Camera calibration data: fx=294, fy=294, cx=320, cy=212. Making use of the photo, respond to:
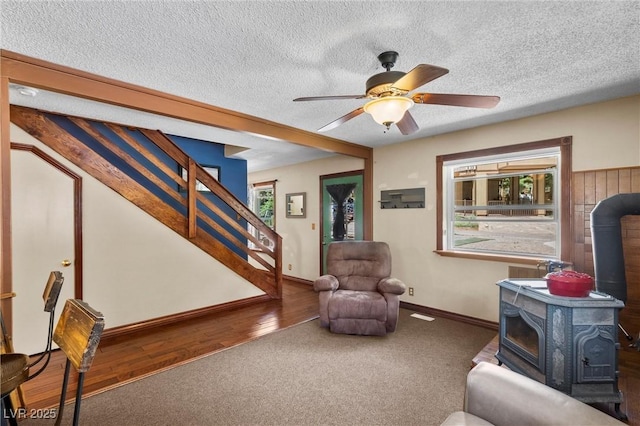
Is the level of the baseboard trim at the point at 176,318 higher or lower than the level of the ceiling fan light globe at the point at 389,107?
lower

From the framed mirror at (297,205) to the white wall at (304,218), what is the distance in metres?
0.08

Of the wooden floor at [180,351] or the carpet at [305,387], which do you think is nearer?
the carpet at [305,387]

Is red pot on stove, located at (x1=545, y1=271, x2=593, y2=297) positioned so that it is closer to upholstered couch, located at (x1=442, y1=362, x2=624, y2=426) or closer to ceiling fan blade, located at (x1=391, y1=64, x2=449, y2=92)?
upholstered couch, located at (x1=442, y1=362, x2=624, y2=426)

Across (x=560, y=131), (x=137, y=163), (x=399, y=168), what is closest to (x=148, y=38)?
(x=137, y=163)

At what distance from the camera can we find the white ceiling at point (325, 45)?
156 centimetres

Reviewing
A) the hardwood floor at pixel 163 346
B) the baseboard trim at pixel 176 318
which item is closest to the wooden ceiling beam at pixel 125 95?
the hardwood floor at pixel 163 346

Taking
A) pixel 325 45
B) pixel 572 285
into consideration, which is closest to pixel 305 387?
pixel 572 285

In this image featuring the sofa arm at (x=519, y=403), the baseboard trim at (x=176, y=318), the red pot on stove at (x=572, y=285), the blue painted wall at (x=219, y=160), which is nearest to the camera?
the sofa arm at (x=519, y=403)

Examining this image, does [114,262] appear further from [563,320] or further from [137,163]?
[563,320]

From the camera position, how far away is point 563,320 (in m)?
1.90

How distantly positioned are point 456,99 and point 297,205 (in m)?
4.38

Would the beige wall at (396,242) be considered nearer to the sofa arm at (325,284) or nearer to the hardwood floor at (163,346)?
the hardwood floor at (163,346)

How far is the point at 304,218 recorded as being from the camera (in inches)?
231

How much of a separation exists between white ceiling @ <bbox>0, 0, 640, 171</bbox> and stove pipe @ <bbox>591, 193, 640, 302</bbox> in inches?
39.0
